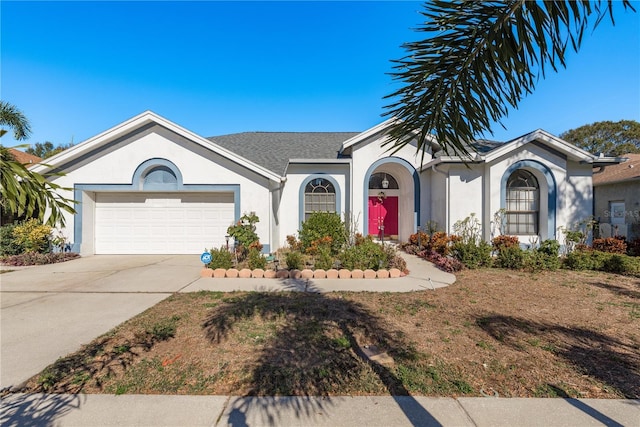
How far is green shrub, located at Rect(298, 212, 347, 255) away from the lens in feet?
34.6

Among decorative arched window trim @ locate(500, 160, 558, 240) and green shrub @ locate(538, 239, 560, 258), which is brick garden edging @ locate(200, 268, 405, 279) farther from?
decorative arched window trim @ locate(500, 160, 558, 240)

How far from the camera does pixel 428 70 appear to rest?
1.74m

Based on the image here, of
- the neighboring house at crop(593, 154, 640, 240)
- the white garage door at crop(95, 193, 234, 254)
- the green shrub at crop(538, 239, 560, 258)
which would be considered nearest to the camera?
the green shrub at crop(538, 239, 560, 258)

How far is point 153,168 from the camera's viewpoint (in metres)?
10.9

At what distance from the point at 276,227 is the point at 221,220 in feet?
7.04

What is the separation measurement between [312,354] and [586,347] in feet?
11.7

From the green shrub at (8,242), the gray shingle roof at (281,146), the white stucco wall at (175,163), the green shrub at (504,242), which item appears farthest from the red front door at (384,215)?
the green shrub at (8,242)

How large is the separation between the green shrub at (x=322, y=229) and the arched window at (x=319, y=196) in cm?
146

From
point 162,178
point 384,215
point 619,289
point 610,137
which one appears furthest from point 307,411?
point 610,137

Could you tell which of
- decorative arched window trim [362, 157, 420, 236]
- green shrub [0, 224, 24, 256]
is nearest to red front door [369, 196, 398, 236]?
decorative arched window trim [362, 157, 420, 236]

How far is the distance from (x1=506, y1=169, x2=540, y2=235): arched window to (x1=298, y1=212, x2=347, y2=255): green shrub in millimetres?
6240

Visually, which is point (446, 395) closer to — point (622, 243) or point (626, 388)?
point (626, 388)

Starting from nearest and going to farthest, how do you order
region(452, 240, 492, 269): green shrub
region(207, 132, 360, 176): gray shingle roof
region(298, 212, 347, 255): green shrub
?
region(452, 240, 492, 269): green shrub < region(298, 212, 347, 255): green shrub < region(207, 132, 360, 176): gray shingle roof

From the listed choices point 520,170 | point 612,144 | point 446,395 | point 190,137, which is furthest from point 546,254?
point 612,144
